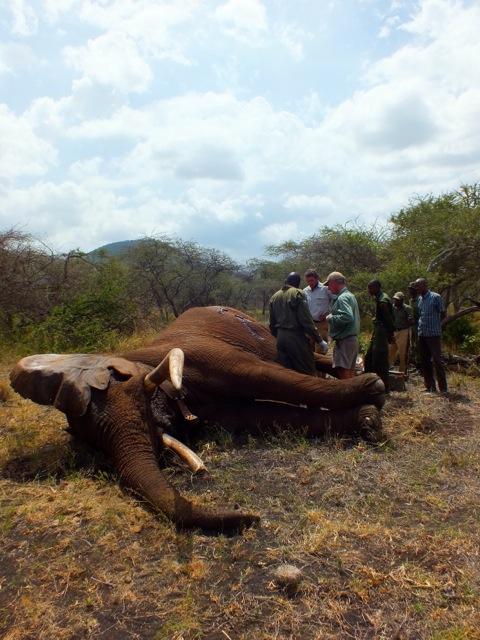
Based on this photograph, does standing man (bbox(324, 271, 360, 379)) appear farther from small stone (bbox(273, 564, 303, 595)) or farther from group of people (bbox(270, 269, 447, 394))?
small stone (bbox(273, 564, 303, 595))

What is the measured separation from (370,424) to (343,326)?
1599mm

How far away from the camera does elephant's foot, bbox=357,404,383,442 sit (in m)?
5.23

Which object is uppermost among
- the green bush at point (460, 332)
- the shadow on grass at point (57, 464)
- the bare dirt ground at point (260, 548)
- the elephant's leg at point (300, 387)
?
the elephant's leg at point (300, 387)

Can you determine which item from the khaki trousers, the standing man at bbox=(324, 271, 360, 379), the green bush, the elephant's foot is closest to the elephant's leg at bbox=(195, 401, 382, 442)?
the elephant's foot

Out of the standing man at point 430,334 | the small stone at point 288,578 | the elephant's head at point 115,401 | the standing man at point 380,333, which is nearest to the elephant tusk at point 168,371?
the elephant's head at point 115,401

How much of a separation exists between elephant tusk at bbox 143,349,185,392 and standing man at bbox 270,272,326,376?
2.13 metres

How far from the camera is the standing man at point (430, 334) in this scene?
772 centimetres

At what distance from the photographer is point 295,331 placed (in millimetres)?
6254

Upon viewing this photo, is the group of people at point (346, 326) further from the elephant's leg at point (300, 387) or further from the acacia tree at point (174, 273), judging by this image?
the acacia tree at point (174, 273)

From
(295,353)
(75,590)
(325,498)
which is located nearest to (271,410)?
(295,353)

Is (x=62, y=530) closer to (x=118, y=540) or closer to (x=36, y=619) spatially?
(x=118, y=540)

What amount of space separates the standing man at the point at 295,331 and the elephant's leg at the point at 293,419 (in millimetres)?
706

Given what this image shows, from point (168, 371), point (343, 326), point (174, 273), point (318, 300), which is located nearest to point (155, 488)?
point (168, 371)

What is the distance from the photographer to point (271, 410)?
5660 mm
